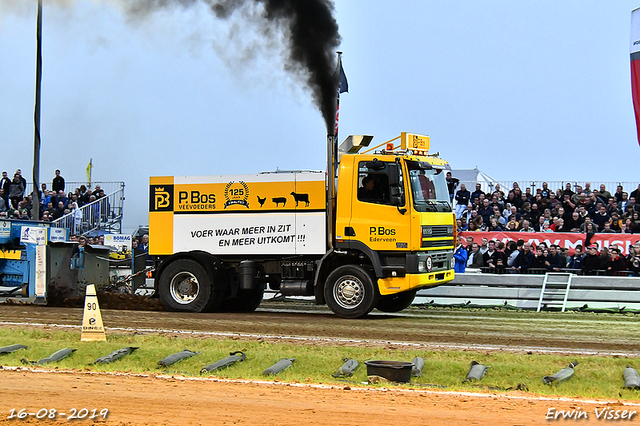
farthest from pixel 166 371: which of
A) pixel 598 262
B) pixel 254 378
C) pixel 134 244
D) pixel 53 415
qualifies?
pixel 598 262

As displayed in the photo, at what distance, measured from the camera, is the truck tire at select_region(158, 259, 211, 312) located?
15.3m

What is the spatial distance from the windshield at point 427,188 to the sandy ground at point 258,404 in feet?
22.3

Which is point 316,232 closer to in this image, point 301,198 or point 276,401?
point 301,198

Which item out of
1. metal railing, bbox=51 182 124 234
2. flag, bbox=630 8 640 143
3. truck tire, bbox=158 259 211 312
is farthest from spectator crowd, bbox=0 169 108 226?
flag, bbox=630 8 640 143

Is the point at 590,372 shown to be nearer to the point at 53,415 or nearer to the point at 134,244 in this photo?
the point at 53,415

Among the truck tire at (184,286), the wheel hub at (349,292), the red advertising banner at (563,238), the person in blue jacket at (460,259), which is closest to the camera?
the wheel hub at (349,292)

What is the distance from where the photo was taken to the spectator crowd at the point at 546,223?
704 inches

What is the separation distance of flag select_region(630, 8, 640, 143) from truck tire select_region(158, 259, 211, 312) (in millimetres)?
8222

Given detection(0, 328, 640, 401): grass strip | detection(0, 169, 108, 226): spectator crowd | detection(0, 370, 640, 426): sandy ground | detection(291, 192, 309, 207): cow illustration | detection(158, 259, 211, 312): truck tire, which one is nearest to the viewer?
detection(0, 370, 640, 426): sandy ground

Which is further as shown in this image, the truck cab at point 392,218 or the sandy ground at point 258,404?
the truck cab at point 392,218

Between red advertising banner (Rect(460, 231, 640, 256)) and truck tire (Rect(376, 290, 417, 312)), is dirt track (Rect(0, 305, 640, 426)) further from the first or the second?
red advertising banner (Rect(460, 231, 640, 256))

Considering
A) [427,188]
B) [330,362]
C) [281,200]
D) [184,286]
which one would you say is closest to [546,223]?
[427,188]

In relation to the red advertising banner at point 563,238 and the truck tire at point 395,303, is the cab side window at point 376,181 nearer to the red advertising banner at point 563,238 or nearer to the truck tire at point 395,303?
the truck tire at point 395,303

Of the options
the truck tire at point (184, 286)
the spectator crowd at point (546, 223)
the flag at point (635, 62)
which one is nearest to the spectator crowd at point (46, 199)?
the truck tire at point (184, 286)
